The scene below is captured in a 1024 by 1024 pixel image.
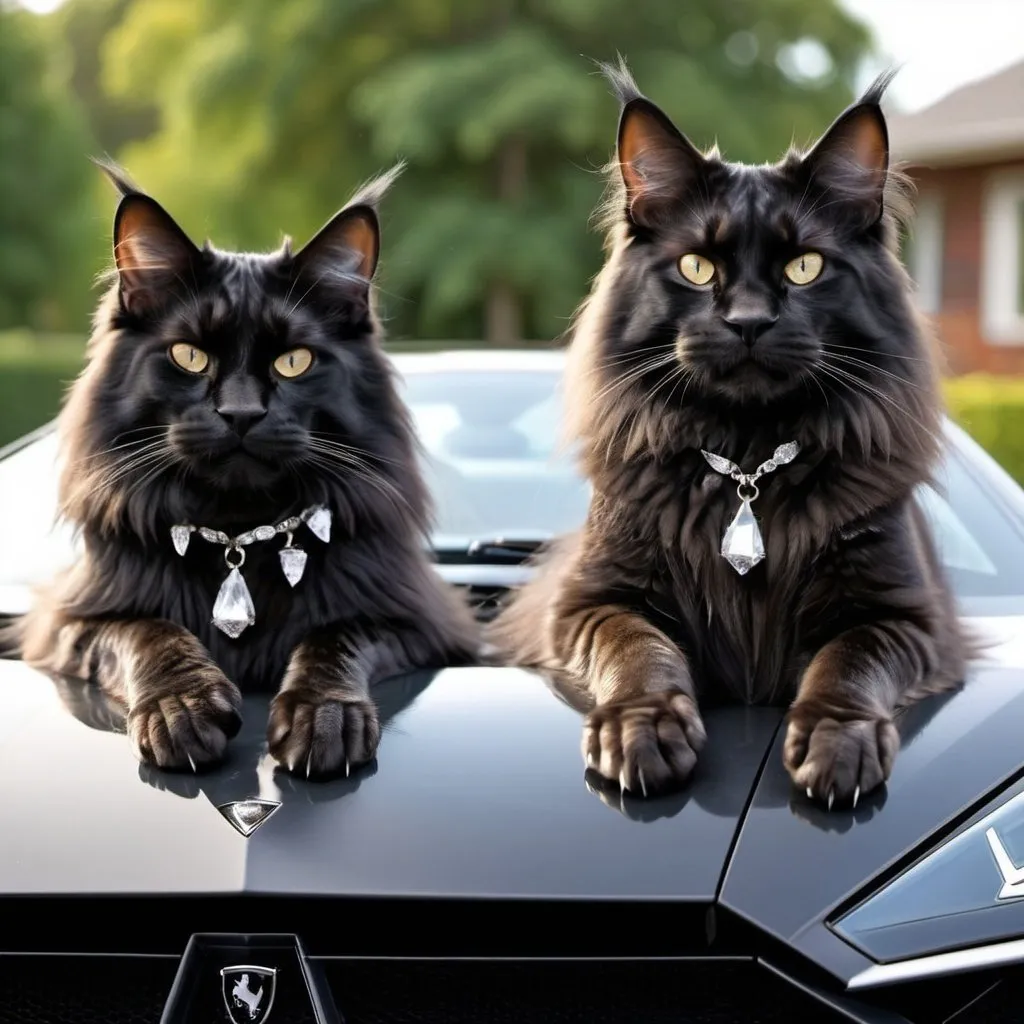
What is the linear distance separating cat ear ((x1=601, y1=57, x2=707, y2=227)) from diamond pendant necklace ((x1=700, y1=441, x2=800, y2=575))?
43 cm

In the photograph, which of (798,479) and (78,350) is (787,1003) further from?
(78,350)

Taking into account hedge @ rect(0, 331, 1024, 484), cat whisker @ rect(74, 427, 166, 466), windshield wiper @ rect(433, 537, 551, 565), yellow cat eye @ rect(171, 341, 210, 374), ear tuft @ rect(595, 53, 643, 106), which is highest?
ear tuft @ rect(595, 53, 643, 106)

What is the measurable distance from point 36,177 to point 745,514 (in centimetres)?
2148

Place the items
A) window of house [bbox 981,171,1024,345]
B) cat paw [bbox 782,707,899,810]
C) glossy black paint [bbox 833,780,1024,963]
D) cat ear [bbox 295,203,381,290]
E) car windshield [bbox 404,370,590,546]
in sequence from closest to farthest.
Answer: glossy black paint [bbox 833,780,1024,963] < cat paw [bbox 782,707,899,810] < cat ear [bbox 295,203,381,290] < car windshield [bbox 404,370,590,546] < window of house [bbox 981,171,1024,345]

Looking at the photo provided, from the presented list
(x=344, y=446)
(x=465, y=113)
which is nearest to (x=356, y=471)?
(x=344, y=446)

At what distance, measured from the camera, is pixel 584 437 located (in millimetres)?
2340

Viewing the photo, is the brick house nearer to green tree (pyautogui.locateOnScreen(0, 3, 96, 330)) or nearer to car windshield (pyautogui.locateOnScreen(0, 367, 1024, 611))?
car windshield (pyautogui.locateOnScreen(0, 367, 1024, 611))

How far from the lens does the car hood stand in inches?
61.5

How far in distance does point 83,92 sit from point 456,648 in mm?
34805

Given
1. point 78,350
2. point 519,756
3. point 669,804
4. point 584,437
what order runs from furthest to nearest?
point 78,350
point 584,437
point 519,756
point 669,804

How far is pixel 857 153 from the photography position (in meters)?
2.13

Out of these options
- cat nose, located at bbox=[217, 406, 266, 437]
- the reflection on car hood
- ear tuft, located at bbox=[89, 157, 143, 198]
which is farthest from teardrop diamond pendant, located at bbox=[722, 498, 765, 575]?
ear tuft, located at bbox=[89, 157, 143, 198]

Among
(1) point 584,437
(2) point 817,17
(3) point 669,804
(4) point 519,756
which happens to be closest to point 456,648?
(1) point 584,437

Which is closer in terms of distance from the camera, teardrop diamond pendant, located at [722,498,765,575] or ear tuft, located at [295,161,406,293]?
teardrop diamond pendant, located at [722,498,765,575]
